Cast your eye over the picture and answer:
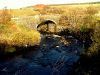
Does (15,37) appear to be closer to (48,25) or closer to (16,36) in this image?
(16,36)

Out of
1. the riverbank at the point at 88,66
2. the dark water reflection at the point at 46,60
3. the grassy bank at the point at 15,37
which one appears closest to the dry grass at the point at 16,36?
the grassy bank at the point at 15,37

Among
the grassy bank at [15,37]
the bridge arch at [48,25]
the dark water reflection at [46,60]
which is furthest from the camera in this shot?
the bridge arch at [48,25]

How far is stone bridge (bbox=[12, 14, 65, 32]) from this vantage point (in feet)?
182

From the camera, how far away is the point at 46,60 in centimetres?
3812

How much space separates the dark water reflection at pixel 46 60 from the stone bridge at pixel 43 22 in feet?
24.4

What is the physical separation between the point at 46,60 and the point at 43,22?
24046 mm

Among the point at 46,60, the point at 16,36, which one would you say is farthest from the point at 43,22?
the point at 46,60

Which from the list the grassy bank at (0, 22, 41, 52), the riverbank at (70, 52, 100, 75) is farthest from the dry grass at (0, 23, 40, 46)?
the riverbank at (70, 52, 100, 75)

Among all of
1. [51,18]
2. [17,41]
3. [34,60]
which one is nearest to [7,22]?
[17,41]

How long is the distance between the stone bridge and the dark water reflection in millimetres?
7446

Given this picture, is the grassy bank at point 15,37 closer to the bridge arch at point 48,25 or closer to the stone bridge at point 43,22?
the stone bridge at point 43,22

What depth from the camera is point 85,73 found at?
1062 inches

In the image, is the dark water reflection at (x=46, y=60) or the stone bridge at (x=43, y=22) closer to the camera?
the dark water reflection at (x=46, y=60)

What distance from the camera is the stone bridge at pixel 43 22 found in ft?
182
